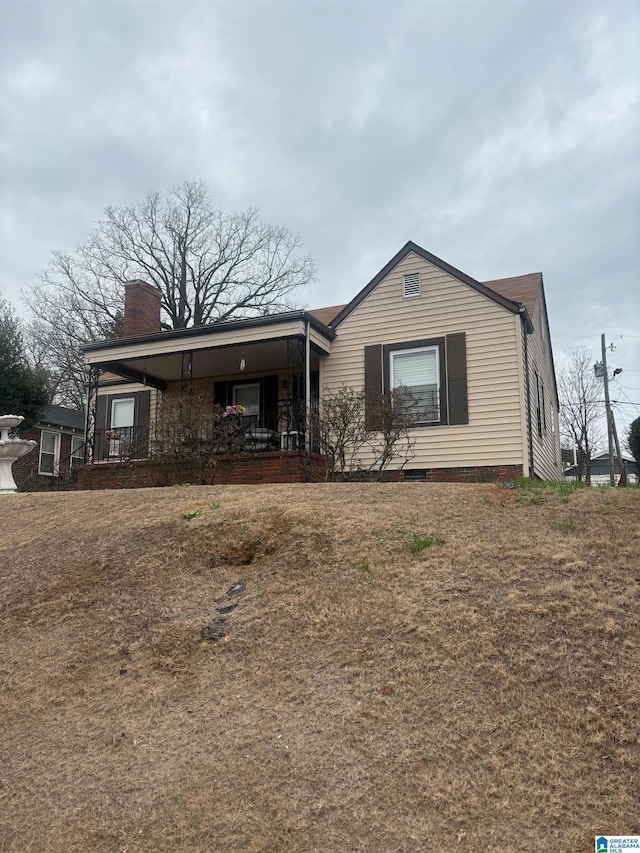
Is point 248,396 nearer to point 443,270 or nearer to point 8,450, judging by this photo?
point 443,270

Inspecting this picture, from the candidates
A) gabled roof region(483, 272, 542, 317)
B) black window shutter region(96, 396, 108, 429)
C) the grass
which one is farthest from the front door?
the grass

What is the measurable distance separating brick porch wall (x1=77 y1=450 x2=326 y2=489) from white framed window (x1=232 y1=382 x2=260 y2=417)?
10.7 ft

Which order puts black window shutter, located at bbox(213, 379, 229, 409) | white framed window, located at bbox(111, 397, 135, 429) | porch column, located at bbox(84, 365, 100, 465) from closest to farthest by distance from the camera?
porch column, located at bbox(84, 365, 100, 465), black window shutter, located at bbox(213, 379, 229, 409), white framed window, located at bbox(111, 397, 135, 429)

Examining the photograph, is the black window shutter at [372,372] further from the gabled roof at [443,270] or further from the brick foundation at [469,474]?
the brick foundation at [469,474]

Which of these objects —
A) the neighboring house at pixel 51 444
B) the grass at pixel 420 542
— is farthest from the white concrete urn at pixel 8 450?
the neighboring house at pixel 51 444

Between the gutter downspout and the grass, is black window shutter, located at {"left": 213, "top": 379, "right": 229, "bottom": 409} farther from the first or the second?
the grass

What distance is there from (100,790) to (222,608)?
5.39ft

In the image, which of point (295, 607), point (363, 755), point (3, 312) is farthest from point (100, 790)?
point (3, 312)

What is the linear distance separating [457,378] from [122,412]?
8.96 m

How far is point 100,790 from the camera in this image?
3549 millimetres

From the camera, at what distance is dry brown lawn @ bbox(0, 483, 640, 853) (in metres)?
3.15

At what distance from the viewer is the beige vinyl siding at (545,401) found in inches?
509

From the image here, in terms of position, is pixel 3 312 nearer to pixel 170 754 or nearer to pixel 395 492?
pixel 395 492

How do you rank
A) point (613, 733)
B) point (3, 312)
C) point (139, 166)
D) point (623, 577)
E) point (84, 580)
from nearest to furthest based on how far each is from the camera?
point (613, 733) < point (623, 577) < point (84, 580) < point (139, 166) < point (3, 312)
